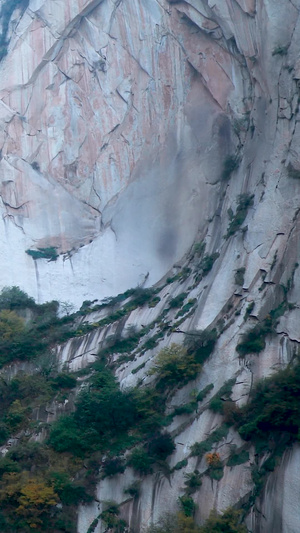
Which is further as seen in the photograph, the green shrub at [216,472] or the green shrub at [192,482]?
the green shrub at [192,482]

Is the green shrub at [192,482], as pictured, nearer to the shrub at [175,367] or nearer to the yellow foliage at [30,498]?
the shrub at [175,367]

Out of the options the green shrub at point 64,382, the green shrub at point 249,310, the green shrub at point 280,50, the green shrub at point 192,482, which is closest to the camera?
the green shrub at point 192,482

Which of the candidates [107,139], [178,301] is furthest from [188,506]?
[107,139]

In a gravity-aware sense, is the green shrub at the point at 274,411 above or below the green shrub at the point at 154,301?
below

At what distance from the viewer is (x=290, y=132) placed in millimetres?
19266

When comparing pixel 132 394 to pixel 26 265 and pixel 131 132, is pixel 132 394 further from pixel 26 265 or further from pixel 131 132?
pixel 131 132

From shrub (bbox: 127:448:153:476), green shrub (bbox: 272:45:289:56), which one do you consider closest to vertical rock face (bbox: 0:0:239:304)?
green shrub (bbox: 272:45:289:56)

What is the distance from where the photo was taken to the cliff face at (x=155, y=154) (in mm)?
18688

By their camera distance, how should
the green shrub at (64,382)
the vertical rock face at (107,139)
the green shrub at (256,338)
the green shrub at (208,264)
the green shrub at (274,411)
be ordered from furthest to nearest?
the vertical rock face at (107,139) → the green shrub at (208,264) → the green shrub at (64,382) → the green shrub at (256,338) → the green shrub at (274,411)

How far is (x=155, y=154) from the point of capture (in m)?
24.5

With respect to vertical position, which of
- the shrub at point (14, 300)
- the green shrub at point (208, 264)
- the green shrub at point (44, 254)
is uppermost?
the green shrub at point (44, 254)

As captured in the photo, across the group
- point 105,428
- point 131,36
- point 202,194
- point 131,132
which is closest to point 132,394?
point 105,428

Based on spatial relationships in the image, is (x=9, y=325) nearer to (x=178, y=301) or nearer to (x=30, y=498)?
(x=178, y=301)

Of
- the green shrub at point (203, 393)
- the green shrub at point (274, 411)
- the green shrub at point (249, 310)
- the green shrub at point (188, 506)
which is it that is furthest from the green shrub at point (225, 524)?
the green shrub at point (249, 310)
